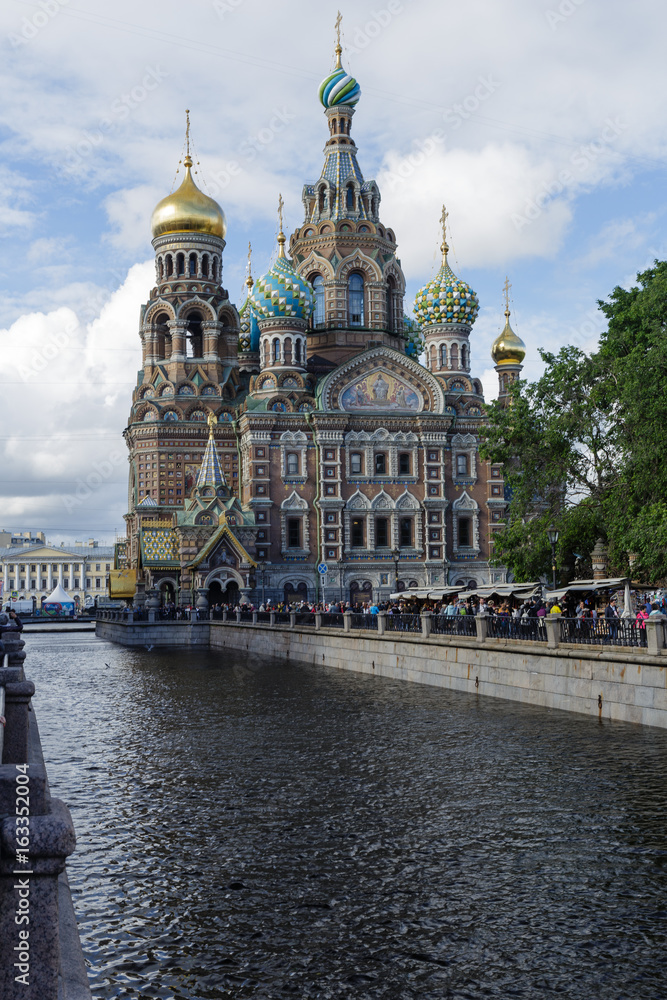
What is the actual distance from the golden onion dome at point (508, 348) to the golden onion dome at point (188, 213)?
67.0 feet

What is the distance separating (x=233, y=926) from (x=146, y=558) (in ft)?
165

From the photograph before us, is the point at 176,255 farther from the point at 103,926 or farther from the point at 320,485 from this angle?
the point at 103,926

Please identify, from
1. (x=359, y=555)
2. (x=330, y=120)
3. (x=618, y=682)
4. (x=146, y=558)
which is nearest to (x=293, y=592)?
(x=359, y=555)

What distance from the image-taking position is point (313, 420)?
5962 cm

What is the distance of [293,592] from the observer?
2319 inches

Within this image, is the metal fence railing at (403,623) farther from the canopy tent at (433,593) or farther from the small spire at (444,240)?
the small spire at (444,240)

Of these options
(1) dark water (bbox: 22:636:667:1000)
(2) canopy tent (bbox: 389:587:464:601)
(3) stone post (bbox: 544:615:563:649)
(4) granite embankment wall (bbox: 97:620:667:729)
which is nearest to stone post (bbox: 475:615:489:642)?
(4) granite embankment wall (bbox: 97:620:667:729)

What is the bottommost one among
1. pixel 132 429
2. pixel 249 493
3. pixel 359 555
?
pixel 359 555

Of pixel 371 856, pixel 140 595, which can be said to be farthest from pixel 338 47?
pixel 371 856

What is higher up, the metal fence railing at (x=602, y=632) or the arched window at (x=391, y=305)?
the arched window at (x=391, y=305)

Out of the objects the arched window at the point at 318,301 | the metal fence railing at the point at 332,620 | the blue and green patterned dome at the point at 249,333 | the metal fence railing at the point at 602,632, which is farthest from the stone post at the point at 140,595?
the metal fence railing at the point at 602,632

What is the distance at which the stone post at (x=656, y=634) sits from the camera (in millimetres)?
19406

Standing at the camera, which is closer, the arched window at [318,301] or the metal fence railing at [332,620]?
the metal fence railing at [332,620]

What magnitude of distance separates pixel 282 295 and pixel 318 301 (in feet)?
20.0
